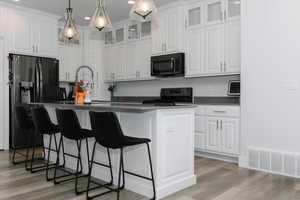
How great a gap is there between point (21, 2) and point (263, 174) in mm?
4988

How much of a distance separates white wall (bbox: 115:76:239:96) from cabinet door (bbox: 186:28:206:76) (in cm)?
36

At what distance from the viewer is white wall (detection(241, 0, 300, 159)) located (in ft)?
10.6

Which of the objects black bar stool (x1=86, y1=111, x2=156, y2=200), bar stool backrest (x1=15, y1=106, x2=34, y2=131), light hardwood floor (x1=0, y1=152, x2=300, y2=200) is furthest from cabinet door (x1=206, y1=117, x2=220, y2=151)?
bar stool backrest (x1=15, y1=106, x2=34, y2=131)

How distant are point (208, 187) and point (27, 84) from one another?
12.6 feet

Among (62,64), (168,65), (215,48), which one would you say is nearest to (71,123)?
(168,65)

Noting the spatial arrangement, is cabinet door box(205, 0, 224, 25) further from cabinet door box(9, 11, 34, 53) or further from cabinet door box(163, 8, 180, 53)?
cabinet door box(9, 11, 34, 53)

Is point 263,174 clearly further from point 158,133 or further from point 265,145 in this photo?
point 158,133

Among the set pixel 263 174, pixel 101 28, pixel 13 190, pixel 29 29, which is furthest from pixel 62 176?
pixel 29 29

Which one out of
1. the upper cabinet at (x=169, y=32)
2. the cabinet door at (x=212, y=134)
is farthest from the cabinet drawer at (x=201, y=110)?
the upper cabinet at (x=169, y=32)

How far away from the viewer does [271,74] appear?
11.2 ft

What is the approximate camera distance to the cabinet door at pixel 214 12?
13.8 ft

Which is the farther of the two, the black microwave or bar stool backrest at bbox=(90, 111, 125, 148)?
the black microwave

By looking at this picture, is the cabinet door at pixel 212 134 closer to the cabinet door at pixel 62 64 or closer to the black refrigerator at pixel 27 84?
the black refrigerator at pixel 27 84

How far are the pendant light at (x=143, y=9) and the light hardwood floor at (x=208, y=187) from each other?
1.95m
